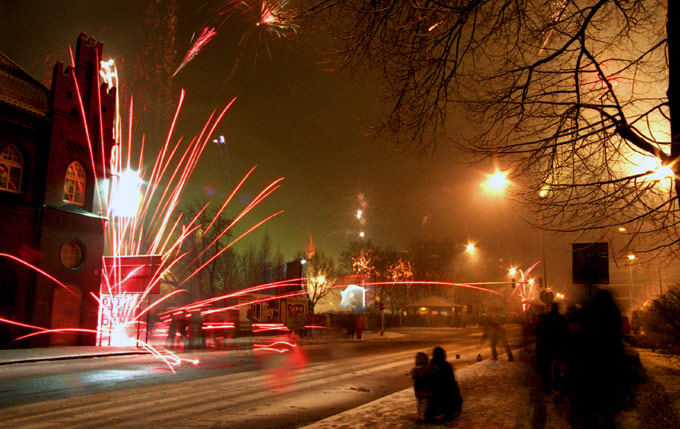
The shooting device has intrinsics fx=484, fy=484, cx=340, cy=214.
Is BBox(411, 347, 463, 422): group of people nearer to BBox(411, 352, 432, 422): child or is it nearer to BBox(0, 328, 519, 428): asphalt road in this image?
BBox(411, 352, 432, 422): child

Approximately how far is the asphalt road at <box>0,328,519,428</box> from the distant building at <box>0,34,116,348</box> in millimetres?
6342

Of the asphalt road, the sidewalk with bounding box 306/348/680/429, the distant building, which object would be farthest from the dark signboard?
the distant building

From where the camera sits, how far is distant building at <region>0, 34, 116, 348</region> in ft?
72.0

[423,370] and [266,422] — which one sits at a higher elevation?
[423,370]

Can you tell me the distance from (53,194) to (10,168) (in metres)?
2.11

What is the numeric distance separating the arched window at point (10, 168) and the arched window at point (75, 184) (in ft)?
7.28

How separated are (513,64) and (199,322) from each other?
24337 millimetres

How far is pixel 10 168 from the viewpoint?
22453 mm

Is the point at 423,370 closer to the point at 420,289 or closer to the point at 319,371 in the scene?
the point at 319,371

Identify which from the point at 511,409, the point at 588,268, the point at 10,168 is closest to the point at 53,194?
the point at 10,168

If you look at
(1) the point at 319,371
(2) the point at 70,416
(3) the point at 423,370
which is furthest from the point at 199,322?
(3) the point at 423,370

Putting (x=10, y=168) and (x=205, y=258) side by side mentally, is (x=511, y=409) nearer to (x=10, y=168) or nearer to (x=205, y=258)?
(x=10, y=168)

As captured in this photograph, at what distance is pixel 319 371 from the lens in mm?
15469

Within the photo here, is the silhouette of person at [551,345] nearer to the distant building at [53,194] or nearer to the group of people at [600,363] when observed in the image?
the group of people at [600,363]
